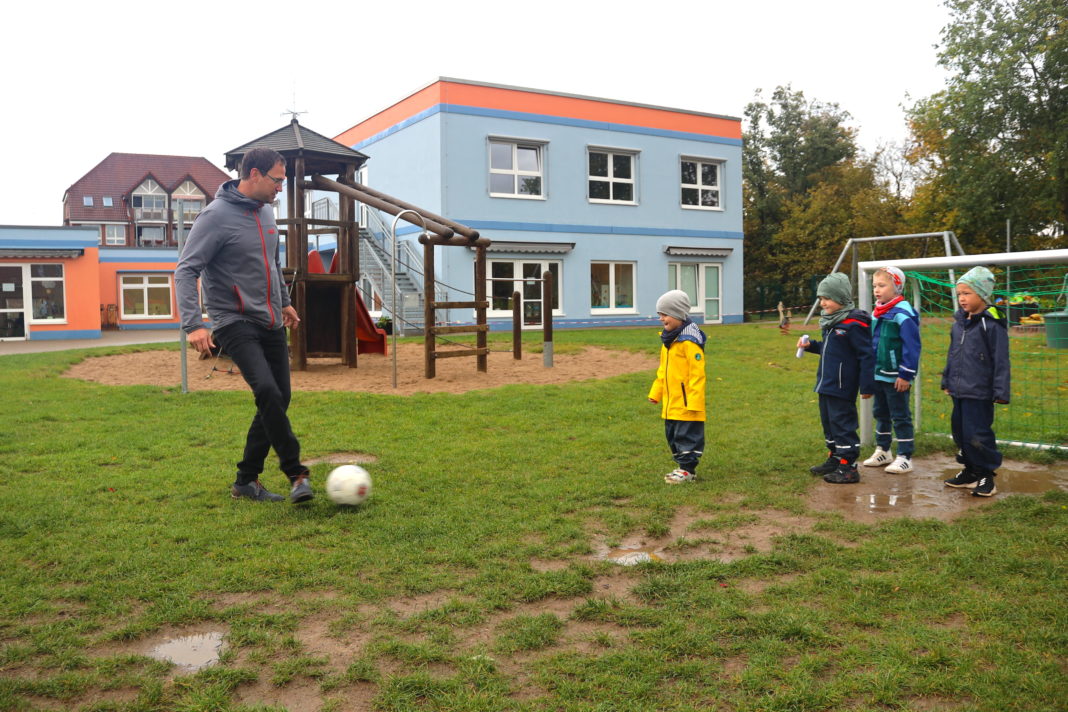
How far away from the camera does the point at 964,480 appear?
597 centimetres

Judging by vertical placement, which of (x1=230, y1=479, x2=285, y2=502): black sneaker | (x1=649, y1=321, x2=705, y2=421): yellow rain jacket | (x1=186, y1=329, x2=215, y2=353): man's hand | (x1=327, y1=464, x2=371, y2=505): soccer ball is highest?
(x1=186, y1=329, x2=215, y2=353): man's hand

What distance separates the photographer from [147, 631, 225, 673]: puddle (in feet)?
10.5

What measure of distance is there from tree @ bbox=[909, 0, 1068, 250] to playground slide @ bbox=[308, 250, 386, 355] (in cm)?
2334

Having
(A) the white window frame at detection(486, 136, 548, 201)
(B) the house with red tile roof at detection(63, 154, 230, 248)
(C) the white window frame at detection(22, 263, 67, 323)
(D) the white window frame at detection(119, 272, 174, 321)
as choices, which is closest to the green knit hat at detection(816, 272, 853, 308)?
(A) the white window frame at detection(486, 136, 548, 201)

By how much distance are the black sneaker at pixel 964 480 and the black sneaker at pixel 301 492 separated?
4.44 meters

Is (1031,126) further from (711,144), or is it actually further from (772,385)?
(772,385)

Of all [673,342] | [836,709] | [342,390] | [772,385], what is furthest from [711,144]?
[836,709]

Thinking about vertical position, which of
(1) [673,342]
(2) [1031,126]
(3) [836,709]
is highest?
(2) [1031,126]

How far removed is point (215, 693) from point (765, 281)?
40.6m

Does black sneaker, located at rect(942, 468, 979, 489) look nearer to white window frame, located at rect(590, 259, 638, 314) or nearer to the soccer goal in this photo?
the soccer goal

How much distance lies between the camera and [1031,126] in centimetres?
2912

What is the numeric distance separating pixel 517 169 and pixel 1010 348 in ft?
57.4

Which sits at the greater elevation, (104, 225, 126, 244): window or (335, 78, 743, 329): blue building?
(104, 225, 126, 244): window

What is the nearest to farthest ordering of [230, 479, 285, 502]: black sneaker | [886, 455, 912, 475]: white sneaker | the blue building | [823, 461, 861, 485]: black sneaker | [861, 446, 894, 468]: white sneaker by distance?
[230, 479, 285, 502]: black sneaker, [823, 461, 861, 485]: black sneaker, [886, 455, 912, 475]: white sneaker, [861, 446, 894, 468]: white sneaker, the blue building
